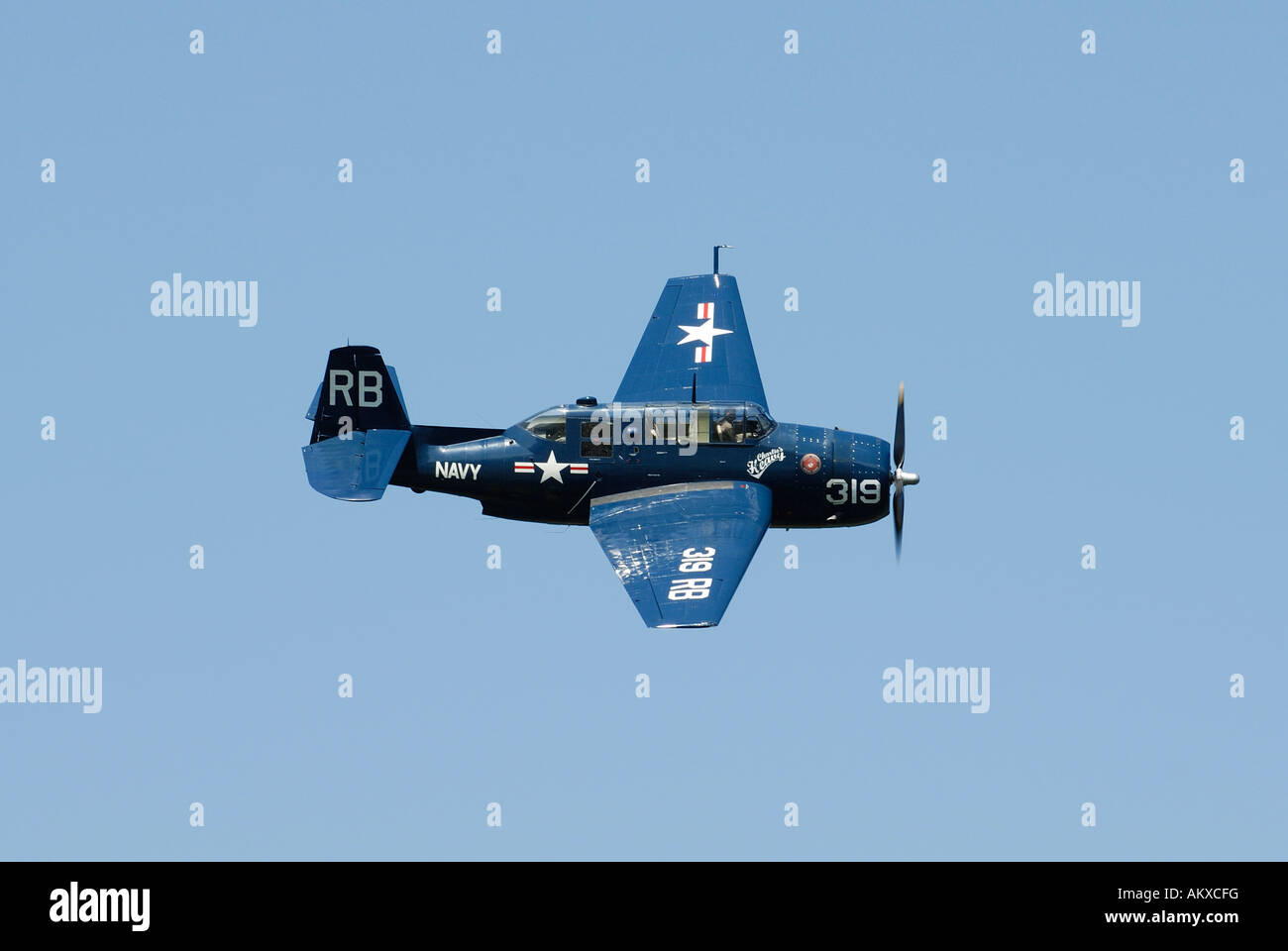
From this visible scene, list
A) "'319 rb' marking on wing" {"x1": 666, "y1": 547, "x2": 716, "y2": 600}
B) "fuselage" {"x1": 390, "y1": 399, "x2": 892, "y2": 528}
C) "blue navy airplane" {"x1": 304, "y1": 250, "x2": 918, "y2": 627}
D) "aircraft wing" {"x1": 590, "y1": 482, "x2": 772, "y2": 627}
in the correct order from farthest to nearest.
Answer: "fuselage" {"x1": 390, "y1": 399, "x2": 892, "y2": 528} < "blue navy airplane" {"x1": 304, "y1": 250, "x2": 918, "y2": 627} < "'319 rb' marking on wing" {"x1": 666, "y1": 547, "x2": 716, "y2": 600} < "aircraft wing" {"x1": 590, "y1": 482, "x2": 772, "y2": 627}

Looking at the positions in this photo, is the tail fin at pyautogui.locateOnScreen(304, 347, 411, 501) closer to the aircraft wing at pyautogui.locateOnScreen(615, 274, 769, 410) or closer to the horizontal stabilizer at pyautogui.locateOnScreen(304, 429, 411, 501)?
the horizontal stabilizer at pyautogui.locateOnScreen(304, 429, 411, 501)

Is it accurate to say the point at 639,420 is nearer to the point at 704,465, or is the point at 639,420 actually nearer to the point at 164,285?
the point at 704,465

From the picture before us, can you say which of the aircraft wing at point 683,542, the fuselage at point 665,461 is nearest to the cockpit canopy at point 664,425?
the fuselage at point 665,461

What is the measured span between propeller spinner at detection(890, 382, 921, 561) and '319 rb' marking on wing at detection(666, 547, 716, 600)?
4.34m

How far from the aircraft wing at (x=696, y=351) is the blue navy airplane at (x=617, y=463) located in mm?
1248

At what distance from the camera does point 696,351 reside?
54.7m

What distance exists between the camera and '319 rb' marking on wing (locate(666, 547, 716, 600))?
47.5 m

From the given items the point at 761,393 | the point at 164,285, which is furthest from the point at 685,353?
the point at 164,285

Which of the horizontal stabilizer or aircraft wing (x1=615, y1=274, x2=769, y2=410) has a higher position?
aircraft wing (x1=615, y1=274, x2=769, y2=410)

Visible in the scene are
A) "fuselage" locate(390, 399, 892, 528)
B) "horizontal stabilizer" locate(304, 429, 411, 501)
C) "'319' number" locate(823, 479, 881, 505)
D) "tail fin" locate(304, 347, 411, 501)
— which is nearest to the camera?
"fuselage" locate(390, 399, 892, 528)

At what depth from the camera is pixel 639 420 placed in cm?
5153

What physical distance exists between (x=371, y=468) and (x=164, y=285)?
549cm

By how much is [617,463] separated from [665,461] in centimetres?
92

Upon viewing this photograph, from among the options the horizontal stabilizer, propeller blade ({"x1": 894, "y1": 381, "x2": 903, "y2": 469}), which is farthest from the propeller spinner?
the horizontal stabilizer
